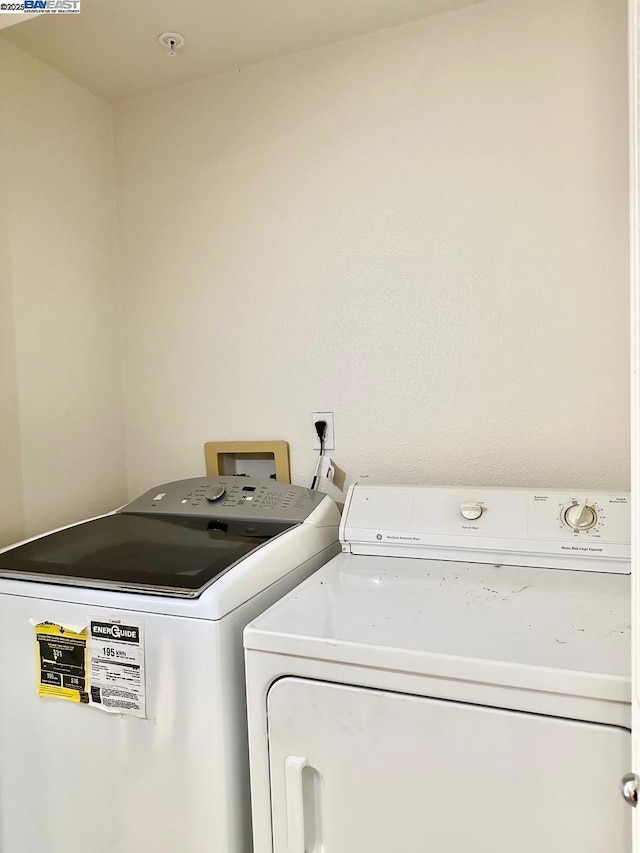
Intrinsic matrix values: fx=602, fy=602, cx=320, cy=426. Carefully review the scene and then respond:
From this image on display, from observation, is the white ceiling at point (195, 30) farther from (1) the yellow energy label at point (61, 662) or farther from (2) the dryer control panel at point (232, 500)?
(1) the yellow energy label at point (61, 662)

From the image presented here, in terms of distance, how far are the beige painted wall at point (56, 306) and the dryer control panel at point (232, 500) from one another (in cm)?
25

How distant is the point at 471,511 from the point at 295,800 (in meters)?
0.68

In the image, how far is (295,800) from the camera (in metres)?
0.99

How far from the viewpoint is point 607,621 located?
100 centimetres

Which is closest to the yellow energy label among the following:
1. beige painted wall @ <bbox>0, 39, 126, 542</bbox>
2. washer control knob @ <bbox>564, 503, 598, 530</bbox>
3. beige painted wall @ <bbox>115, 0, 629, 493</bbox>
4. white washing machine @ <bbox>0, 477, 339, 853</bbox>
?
white washing machine @ <bbox>0, 477, 339, 853</bbox>

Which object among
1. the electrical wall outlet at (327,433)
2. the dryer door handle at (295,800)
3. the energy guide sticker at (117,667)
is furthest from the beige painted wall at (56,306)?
the dryer door handle at (295,800)

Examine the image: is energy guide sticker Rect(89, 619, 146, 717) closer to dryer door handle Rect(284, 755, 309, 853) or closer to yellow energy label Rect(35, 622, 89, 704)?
yellow energy label Rect(35, 622, 89, 704)

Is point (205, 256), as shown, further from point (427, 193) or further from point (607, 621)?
point (607, 621)

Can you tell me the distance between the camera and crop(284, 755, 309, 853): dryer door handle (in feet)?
3.24

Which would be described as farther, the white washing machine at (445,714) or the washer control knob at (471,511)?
the washer control knob at (471,511)

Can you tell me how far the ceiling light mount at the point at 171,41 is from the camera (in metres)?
1.62

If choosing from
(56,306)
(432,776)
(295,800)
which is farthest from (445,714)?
(56,306)

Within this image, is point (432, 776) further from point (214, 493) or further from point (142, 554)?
point (214, 493)

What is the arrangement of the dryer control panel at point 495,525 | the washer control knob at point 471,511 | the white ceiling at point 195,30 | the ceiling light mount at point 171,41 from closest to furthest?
the dryer control panel at point 495,525 < the washer control knob at point 471,511 < the white ceiling at point 195,30 < the ceiling light mount at point 171,41
